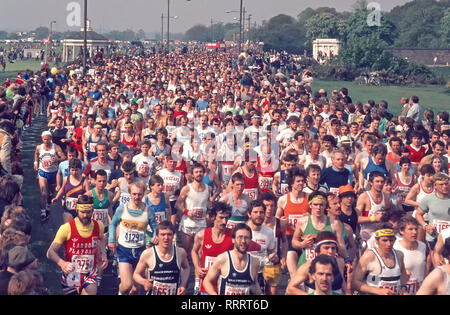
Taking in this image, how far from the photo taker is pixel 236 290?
648cm

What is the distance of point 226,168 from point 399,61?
54.2 metres

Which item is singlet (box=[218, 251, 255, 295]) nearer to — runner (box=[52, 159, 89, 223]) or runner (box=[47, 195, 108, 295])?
runner (box=[47, 195, 108, 295])

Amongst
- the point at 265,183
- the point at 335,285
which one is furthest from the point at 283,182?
the point at 335,285

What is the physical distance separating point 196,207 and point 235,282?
274 cm

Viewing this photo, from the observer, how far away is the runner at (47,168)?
1184cm

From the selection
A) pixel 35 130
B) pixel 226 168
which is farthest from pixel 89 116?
pixel 35 130

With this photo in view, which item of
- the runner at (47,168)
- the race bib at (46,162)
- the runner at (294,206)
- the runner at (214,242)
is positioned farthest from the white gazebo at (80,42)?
the runner at (214,242)

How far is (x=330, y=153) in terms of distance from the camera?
11.2 m

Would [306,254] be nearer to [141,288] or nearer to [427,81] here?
[141,288]

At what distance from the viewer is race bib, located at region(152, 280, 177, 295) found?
272 inches

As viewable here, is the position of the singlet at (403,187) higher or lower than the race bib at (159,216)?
higher

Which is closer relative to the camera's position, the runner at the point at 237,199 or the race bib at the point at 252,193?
the runner at the point at 237,199

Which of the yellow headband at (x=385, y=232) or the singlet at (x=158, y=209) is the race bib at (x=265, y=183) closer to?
the singlet at (x=158, y=209)

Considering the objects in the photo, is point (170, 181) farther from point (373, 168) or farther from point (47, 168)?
point (373, 168)
